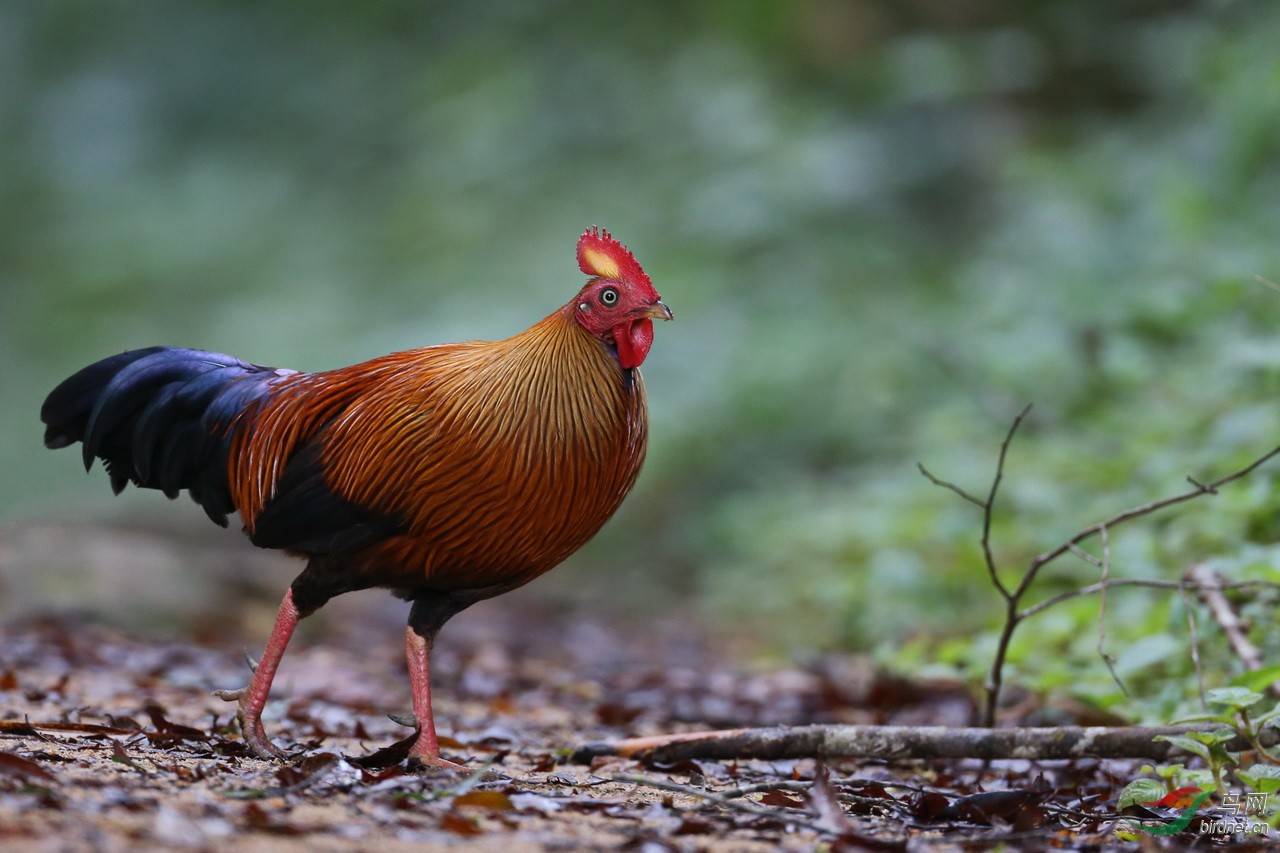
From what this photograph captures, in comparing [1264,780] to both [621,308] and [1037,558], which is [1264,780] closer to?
[1037,558]

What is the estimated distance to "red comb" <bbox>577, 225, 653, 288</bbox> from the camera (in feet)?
11.7

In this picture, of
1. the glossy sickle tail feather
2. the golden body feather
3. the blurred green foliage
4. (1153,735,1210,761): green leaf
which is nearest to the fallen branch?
(1153,735,1210,761): green leaf

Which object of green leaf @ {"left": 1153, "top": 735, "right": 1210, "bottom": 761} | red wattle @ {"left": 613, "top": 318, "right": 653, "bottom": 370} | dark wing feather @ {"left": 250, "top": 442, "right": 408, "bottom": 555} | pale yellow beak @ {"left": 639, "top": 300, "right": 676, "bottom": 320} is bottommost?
green leaf @ {"left": 1153, "top": 735, "right": 1210, "bottom": 761}

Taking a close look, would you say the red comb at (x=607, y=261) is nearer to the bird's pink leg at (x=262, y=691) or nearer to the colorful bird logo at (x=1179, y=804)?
the bird's pink leg at (x=262, y=691)

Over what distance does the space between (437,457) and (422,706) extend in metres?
0.70

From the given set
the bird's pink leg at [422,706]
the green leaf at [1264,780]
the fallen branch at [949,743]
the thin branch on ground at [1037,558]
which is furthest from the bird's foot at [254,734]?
the green leaf at [1264,780]

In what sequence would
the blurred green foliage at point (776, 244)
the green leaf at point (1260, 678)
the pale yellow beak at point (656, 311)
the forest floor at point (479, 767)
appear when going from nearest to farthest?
the forest floor at point (479, 767), the green leaf at point (1260, 678), the pale yellow beak at point (656, 311), the blurred green foliage at point (776, 244)

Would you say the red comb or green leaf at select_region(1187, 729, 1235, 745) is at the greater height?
the red comb

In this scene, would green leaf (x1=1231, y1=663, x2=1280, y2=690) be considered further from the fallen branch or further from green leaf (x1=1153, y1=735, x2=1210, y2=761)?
green leaf (x1=1153, y1=735, x2=1210, y2=761)

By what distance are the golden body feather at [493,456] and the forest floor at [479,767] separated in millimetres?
572

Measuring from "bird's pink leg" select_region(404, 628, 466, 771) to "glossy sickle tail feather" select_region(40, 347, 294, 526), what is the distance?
0.76 m

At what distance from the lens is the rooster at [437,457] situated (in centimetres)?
342

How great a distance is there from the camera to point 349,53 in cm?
1966

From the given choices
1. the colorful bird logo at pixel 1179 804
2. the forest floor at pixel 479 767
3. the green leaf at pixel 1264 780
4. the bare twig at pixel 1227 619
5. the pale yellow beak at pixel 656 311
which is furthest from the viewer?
the bare twig at pixel 1227 619
